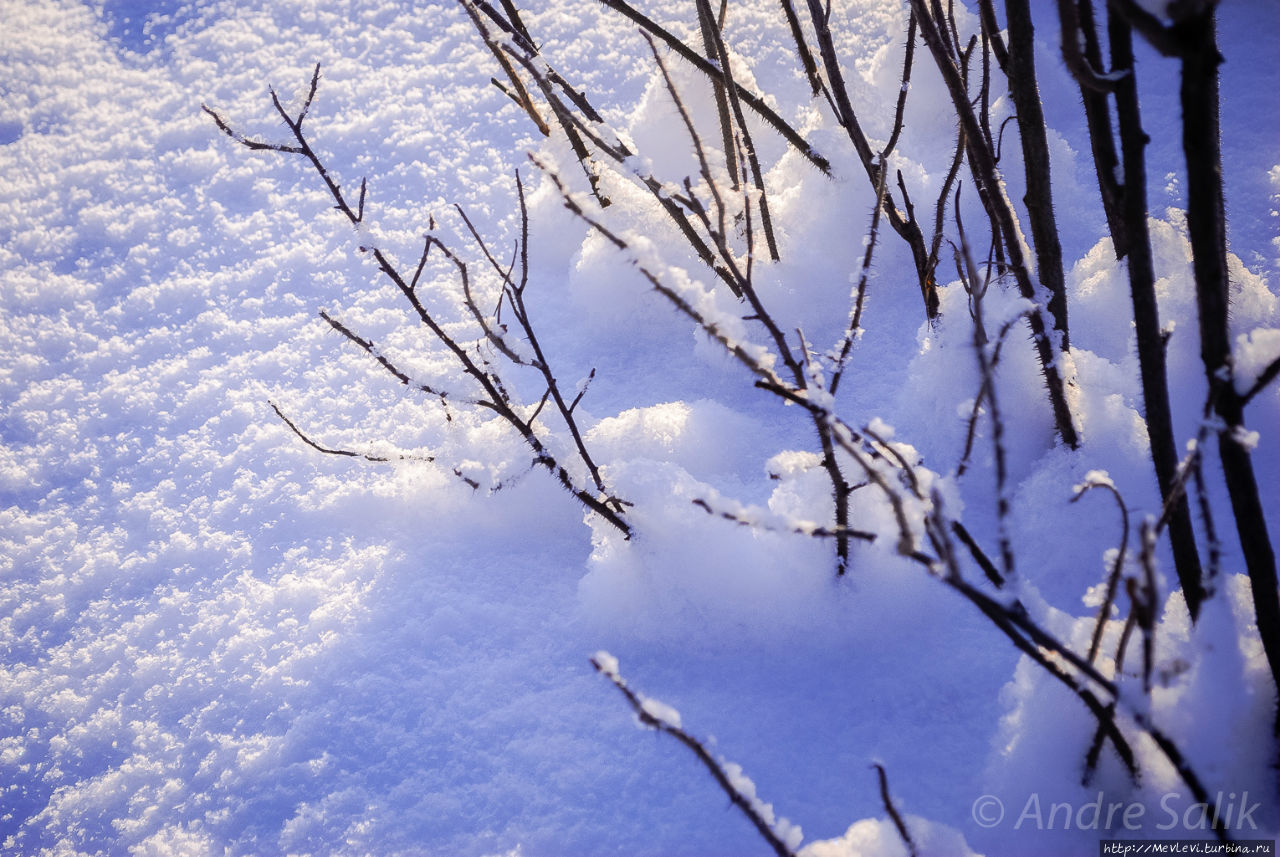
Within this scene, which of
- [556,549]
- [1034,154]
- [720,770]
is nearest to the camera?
[720,770]

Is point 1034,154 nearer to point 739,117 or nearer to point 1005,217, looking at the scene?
point 1005,217

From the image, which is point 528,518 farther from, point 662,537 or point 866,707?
point 866,707

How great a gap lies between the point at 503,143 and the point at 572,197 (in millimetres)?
1125

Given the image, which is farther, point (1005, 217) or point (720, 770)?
point (1005, 217)

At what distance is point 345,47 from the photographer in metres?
2.14

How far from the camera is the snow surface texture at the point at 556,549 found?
0.77 metres


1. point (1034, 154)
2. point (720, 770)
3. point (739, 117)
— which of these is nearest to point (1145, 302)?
point (1034, 154)

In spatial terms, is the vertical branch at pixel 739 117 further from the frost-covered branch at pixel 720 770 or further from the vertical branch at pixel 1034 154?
the frost-covered branch at pixel 720 770

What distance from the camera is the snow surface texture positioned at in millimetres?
768

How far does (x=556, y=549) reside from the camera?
1.03 meters

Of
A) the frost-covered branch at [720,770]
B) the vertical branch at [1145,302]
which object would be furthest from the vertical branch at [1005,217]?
the frost-covered branch at [720,770]

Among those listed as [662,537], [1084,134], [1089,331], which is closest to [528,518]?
[662,537]

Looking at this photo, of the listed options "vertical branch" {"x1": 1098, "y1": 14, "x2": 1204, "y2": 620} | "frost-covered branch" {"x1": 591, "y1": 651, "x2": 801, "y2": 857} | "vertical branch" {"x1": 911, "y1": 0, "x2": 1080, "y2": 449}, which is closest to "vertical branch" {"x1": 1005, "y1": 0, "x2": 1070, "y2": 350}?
"vertical branch" {"x1": 911, "y1": 0, "x2": 1080, "y2": 449}

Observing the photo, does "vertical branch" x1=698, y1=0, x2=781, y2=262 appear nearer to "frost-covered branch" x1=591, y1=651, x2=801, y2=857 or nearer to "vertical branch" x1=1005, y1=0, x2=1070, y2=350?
"vertical branch" x1=1005, y1=0, x2=1070, y2=350
